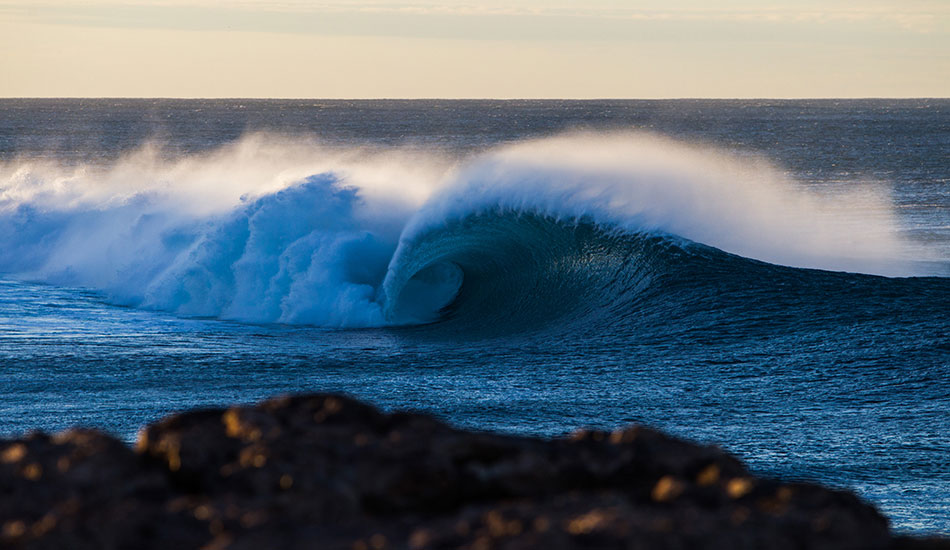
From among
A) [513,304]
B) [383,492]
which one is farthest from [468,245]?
[383,492]

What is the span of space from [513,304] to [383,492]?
561 inches

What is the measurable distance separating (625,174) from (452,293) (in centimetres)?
350

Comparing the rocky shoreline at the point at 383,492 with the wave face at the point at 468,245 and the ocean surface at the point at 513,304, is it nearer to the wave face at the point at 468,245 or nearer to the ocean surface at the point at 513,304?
the ocean surface at the point at 513,304

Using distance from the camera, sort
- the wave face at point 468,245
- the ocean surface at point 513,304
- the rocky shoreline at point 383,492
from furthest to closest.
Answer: the wave face at point 468,245
the ocean surface at point 513,304
the rocky shoreline at point 383,492

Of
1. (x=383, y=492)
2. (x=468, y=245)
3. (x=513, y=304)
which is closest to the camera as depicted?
(x=383, y=492)

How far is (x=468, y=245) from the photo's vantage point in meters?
18.5

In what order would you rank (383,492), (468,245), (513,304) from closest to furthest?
(383,492), (513,304), (468,245)

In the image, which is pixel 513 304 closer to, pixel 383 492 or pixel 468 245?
pixel 468 245

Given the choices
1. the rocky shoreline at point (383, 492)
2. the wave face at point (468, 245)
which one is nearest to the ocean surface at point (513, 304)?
the wave face at point (468, 245)

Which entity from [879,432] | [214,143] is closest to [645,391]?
[879,432]

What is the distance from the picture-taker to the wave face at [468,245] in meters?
16.7

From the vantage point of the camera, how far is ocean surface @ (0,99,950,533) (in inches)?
385

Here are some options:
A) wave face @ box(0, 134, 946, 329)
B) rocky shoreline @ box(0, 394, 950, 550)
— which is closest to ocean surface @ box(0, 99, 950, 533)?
wave face @ box(0, 134, 946, 329)

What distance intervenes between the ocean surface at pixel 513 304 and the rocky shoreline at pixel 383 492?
5.07 meters
